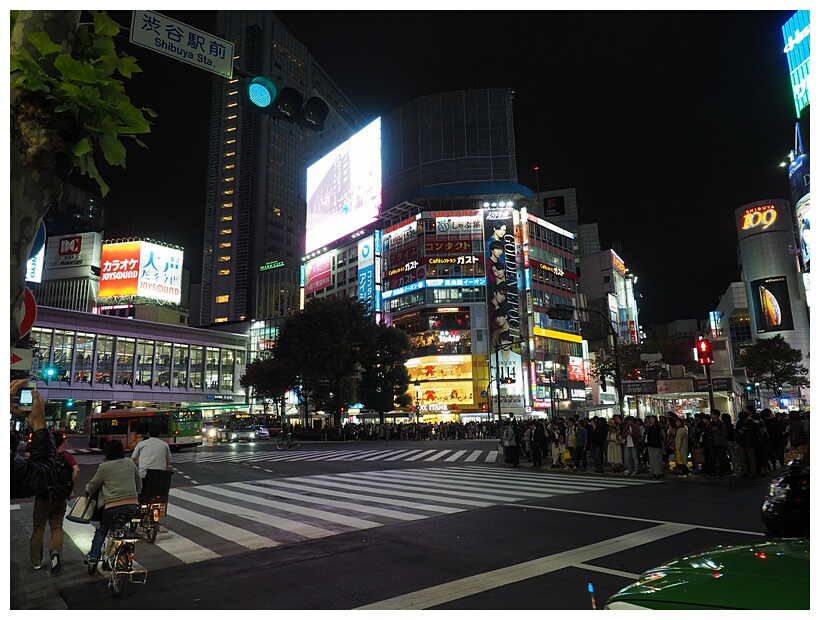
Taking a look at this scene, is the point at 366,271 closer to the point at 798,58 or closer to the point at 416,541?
the point at 798,58

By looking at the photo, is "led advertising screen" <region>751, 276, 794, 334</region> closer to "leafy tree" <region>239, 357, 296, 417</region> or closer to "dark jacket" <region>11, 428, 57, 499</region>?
"leafy tree" <region>239, 357, 296, 417</region>

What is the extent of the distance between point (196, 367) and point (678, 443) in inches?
2703

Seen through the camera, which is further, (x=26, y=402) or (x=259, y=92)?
(x=259, y=92)

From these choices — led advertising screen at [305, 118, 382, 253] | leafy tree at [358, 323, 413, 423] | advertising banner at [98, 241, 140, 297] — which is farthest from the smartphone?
led advertising screen at [305, 118, 382, 253]

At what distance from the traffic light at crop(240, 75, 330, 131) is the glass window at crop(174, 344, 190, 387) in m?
69.3

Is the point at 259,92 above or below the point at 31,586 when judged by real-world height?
above

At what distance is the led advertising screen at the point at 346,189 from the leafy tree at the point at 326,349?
1117 inches

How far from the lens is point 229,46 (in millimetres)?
5262

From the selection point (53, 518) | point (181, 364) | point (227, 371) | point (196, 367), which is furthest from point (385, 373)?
point (53, 518)

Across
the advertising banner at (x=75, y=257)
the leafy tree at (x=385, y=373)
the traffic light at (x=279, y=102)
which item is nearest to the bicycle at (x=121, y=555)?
the traffic light at (x=279, y=102)

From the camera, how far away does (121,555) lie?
5.32 metres
